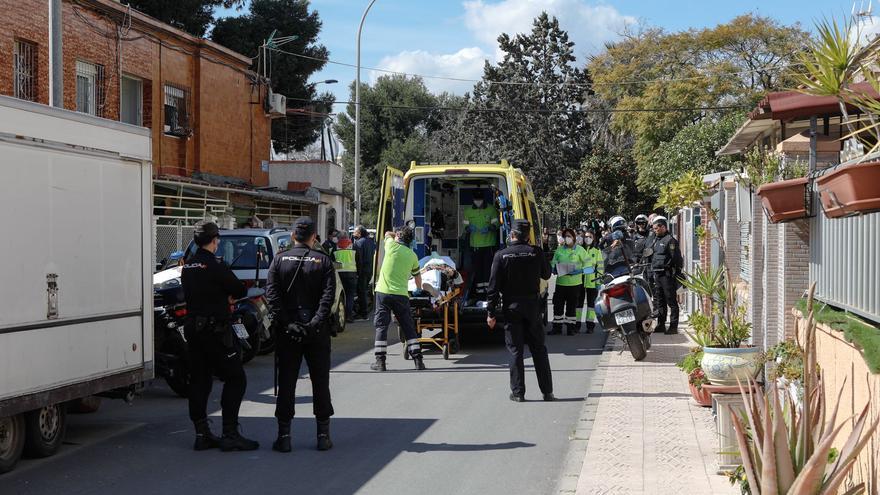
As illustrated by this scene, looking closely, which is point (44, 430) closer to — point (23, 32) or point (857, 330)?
point (857, 330)

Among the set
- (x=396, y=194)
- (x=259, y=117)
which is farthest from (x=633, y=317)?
(x=259, y=117)

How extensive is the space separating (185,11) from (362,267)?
1654cm

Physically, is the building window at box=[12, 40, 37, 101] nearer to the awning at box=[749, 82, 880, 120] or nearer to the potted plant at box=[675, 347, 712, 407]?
the potted plant at box=[675, 347, 712, 407]

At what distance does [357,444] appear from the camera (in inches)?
348

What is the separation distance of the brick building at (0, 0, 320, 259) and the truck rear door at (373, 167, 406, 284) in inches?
256

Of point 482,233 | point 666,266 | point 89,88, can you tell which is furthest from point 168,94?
point 666,266

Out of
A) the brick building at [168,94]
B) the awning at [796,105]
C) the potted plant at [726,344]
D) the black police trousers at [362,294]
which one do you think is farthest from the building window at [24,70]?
the awning at [796,105]

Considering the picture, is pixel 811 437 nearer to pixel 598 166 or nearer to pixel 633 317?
pixel 633 317

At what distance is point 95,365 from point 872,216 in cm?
608

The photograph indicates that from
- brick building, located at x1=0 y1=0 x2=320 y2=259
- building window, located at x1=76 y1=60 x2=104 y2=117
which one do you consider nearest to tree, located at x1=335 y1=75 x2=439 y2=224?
brick building, located at x1=0 y1=0 x2=320 y2=259

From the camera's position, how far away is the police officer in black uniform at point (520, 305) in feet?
35.0

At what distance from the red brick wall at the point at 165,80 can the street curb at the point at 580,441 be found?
1331 centimetres

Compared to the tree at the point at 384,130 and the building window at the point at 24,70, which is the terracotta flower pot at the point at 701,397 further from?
the tree at the point at 384,130

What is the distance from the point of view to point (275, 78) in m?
39.2
